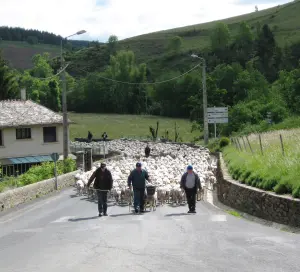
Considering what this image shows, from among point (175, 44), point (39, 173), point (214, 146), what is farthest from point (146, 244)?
point (175, 44)

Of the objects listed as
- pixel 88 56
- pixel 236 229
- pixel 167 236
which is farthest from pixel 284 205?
pixel 88 56

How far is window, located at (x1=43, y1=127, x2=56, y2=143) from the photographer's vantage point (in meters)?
48.9

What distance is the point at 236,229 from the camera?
14484mm

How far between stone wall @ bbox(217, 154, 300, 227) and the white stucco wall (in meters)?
27.2

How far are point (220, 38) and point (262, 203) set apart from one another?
6231 inches

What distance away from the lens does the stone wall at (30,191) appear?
74.1ft

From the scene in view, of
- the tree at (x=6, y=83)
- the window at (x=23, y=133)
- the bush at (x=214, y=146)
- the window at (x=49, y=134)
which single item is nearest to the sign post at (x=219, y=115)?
the bush at (x=214, y=146)

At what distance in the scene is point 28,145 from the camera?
1891 inches

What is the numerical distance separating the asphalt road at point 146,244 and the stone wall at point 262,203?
2.25 ft

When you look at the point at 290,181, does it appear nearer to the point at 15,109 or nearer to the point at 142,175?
the point at 142,175

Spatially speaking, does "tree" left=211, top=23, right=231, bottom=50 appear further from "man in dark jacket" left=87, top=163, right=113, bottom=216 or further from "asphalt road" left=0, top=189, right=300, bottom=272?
"asphalt road" left=0, top=189, right=300, bottom=272

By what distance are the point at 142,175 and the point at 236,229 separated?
17.3ft

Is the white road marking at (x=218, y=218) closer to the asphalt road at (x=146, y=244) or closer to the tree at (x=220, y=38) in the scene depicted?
the asphalt road at (x=146, y=244)

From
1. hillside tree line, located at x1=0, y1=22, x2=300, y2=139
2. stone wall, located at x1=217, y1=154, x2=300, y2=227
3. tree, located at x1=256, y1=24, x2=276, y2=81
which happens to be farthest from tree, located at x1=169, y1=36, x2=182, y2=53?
stone wall, located at x1=217, y1=154, x2=300, y2=227
